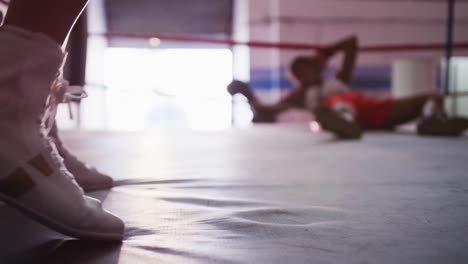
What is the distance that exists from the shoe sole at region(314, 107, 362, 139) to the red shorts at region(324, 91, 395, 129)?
0.41m

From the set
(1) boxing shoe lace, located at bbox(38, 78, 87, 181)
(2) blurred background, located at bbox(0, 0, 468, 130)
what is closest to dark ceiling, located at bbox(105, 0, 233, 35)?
(2) blurred background, located at bbox(0, 0, 468, 130)

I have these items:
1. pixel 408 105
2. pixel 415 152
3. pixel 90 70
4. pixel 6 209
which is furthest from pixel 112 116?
pixel 6 209

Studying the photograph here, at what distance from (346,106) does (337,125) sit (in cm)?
34

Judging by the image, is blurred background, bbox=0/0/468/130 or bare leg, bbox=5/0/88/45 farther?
blurred background, bbox=0/0/468/130

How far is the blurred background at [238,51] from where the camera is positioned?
14.8 ft

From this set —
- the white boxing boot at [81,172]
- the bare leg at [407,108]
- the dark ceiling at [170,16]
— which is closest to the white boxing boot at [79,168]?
A: the white boxing boot at [81,172]

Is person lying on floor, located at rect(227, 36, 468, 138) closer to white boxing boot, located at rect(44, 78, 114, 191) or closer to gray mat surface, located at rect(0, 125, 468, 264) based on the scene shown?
gray mat surface, located at rect(0, 125, 468, 264)

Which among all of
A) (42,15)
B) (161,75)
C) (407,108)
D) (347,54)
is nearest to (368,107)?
(407,108)

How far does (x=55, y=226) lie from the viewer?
0.46m

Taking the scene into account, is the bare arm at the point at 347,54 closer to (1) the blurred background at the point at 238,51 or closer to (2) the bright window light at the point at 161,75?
(1) the blurred background at the point at 238,51

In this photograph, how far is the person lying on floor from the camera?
1.84m

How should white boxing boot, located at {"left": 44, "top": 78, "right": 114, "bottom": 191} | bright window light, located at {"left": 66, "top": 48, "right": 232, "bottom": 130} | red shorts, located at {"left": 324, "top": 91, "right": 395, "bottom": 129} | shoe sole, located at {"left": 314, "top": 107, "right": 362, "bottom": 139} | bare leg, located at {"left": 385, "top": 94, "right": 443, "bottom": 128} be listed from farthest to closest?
bright window light, located at {"left": 66, "top": 48, "right": 232, "bottom": 130} < red shorts, located at {"left": 324, "top": 91, "right": 395, "bottom": 129} < bare leg, located at {"left": 385, "top": 94, "right": 443, "bottom": 128} < shoe sole, located at {"left": 314, "top": 107, "right": 362, "bottom": 139} < white boxing boot, located at {"left": 44, "top": 78, "right": 114, "bottom": 191}

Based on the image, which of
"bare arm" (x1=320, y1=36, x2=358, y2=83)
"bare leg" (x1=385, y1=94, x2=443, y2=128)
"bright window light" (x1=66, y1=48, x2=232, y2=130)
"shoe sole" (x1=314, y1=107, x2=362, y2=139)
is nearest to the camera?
"shoe sole" (x1=314, y1=107, x2=362, y2=139)

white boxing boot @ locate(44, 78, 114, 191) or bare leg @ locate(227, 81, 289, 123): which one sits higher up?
white boxing boot @ locate(44, 78, 114, 191)
